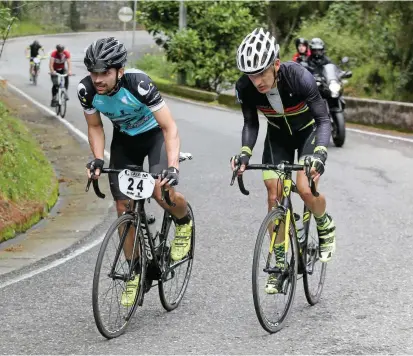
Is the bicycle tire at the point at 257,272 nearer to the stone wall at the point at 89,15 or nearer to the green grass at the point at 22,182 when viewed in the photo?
the green grass at the point at 22,182

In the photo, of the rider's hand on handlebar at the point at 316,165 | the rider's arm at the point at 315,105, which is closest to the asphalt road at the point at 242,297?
the rider's hand on handlebar at the point at 316,165

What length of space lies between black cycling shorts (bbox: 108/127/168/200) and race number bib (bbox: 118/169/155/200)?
449mm

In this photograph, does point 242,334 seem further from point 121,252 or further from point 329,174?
point 329,174

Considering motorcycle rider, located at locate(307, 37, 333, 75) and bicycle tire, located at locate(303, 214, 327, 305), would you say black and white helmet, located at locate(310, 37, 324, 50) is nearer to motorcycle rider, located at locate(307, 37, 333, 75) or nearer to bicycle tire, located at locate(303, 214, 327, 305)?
motorcycle rider, located at locate(307, 37, 333, 75)

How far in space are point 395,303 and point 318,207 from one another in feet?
3.15

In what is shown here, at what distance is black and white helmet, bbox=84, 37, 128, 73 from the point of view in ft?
20.9

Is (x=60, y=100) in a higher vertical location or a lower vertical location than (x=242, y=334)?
lower

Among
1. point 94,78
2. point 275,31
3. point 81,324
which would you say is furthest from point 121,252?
point 275,31

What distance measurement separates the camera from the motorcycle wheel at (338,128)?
16234mm

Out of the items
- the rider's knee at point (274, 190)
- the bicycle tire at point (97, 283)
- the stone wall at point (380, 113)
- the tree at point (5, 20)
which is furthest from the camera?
the stone wall at point (380, 113)

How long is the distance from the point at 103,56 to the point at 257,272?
5.81ft

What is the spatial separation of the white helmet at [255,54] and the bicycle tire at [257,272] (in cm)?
99

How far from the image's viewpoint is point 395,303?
7.26 m

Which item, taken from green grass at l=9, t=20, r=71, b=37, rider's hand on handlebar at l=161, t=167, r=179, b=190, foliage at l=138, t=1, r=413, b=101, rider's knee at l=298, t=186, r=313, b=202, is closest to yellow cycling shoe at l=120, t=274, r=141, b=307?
rider's hand on handlebar at l=161, t=167, r=179, b=190
